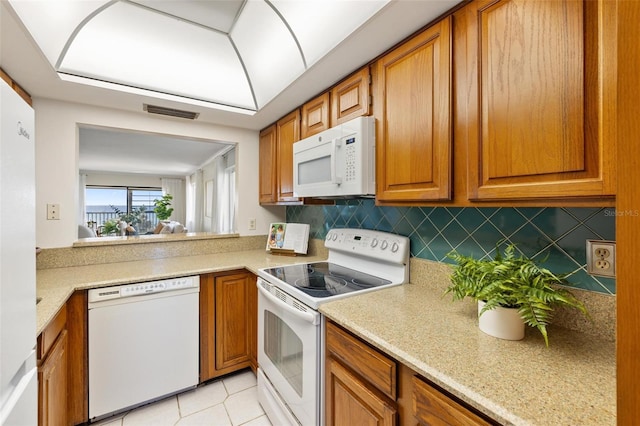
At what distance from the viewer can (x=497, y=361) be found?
2.57 ft

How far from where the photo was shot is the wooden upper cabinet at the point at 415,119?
3.58 ft

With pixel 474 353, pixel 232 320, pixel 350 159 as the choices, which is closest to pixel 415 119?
pixel 350 159

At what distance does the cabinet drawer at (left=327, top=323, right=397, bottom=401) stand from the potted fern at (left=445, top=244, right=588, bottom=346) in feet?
1.23

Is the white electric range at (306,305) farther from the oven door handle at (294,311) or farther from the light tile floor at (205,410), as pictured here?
the light tile floor at (205,410)

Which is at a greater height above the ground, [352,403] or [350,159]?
[350,159]

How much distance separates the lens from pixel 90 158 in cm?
557

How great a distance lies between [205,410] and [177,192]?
820cm

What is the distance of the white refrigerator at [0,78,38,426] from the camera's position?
580mm

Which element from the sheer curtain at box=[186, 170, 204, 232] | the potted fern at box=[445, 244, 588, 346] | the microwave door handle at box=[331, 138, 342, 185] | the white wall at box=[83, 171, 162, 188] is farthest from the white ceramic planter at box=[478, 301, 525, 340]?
the white wall at box=[83, 171, 162, 188]

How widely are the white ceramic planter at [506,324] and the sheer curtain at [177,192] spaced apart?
9.30 metres

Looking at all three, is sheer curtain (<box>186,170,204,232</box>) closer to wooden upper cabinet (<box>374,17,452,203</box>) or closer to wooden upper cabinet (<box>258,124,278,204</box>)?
wooden upper cabinet (<box>258,124,278,204</box>)

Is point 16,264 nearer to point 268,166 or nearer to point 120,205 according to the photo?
point 268,166

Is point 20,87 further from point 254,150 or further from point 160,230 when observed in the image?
point 160,230

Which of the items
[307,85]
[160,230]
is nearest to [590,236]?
[307,85]
